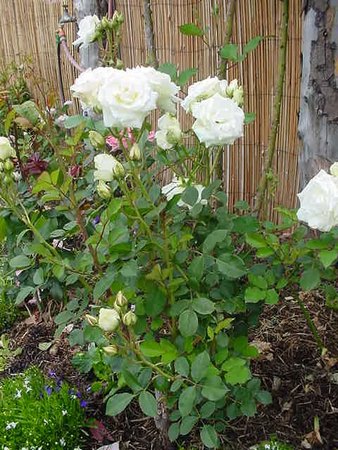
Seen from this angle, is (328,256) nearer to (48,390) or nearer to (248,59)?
Result: (48,390)

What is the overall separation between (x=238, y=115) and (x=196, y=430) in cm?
95

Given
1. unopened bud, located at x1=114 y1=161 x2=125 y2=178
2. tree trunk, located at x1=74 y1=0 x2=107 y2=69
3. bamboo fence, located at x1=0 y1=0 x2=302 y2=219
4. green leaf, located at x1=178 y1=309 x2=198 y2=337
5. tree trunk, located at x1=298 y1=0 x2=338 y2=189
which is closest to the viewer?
unopened bud, located at x1=114 y1=161 x2=125 y2=178

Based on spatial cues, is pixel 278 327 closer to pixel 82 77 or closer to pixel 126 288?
pixel 126 288

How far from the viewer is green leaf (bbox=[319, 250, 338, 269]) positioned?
119cm

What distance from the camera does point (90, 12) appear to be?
9.90ft

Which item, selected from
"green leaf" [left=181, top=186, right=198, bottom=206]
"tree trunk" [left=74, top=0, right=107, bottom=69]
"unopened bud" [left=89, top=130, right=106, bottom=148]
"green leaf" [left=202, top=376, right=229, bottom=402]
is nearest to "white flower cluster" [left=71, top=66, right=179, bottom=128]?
"unopened bud" [left=89, top=130, right=106, bottom=148]

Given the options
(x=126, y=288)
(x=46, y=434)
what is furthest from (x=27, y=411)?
(x=126, y=288)

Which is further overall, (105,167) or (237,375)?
(237,375)

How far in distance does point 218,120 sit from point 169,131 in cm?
16

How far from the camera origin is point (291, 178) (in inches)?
103

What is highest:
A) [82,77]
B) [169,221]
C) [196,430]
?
[82,77]

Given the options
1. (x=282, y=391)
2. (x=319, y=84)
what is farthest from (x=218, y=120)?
(x=282, y=391)

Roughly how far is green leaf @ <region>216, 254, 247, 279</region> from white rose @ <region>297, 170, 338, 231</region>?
0.67 ft

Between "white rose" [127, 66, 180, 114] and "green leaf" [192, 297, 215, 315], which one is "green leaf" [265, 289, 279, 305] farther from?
"white rose" [127, 66, 180, 114]
